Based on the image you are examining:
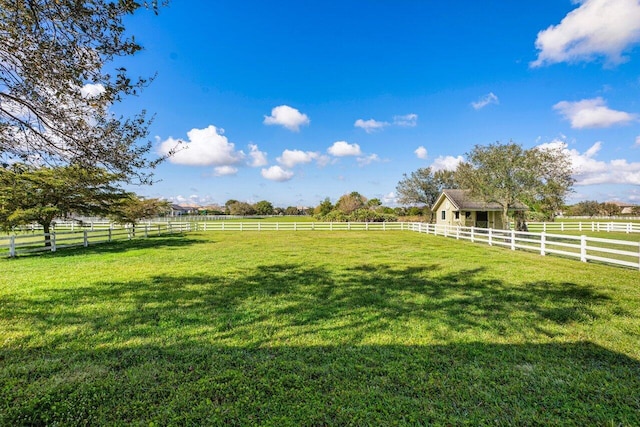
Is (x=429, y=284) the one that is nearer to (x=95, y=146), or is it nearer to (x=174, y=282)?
(x=174, y=282)

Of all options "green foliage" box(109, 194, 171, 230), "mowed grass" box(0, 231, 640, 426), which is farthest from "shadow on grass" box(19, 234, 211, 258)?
"mowed grass" box(0, 231, 640, 426)

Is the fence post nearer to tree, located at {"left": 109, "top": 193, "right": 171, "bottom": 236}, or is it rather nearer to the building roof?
tree, located at {"left": 109, "top": 193, "right": 171, "bottom": 236}

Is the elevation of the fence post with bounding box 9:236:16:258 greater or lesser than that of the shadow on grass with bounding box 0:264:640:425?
greater

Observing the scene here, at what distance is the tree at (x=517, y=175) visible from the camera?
773 inches

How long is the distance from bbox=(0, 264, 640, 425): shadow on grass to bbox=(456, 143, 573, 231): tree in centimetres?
1593

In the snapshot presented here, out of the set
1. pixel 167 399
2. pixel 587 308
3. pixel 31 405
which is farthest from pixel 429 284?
pixel 31 405

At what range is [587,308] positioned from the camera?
5.00m

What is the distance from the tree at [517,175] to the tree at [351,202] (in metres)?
22.6

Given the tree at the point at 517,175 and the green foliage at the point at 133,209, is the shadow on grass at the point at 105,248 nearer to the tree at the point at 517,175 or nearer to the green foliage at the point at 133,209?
the green foliage at the point at 133,209

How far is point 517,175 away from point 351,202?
2534 centimetres

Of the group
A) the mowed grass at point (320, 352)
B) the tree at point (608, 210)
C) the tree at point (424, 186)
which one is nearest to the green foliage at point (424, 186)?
the tree at point (424, 186)

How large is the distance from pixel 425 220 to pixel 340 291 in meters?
36.1

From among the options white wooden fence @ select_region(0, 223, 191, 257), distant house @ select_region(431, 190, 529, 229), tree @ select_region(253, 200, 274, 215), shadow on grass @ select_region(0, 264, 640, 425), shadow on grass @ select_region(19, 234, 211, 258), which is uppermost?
tree @ select_region(253, 200, 274, 215)

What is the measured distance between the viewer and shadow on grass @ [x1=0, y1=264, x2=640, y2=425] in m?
2.52
